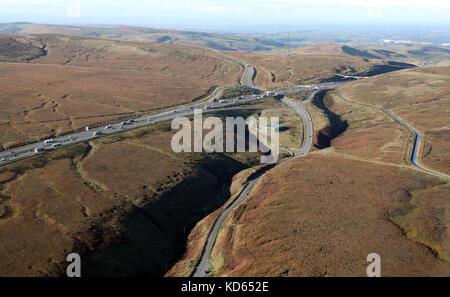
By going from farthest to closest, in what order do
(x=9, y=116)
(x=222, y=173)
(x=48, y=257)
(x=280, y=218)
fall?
(x=9, y=116), (x=222, y=173), (x=280, y=218), (x=48, y=257)

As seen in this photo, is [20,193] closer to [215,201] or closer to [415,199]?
[215,201]

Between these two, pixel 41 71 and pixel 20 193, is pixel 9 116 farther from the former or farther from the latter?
pixel 41 71

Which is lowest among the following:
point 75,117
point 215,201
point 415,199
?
point 215,201

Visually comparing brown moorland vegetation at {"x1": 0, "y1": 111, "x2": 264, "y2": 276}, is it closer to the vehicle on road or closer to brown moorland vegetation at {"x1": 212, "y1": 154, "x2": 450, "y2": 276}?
the vehicle on road

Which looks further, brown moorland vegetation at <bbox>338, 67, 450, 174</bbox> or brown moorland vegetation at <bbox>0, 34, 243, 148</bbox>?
brown moorland vegetation at <bbox>0, 34, 243, 148</bbox>

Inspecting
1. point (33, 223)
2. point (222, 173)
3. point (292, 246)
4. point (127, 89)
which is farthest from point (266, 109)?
point (33, 223)

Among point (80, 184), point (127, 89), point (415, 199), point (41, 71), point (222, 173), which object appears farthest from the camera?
point (41, 71)

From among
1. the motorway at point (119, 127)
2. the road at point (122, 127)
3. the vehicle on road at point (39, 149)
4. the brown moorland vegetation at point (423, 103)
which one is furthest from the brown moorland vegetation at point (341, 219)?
the road at point (122, 127)

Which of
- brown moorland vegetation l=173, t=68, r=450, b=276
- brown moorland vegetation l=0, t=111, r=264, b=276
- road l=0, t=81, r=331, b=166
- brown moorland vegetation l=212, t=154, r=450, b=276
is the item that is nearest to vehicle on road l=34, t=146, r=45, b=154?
road l=0, t=81, r=331, b=166
